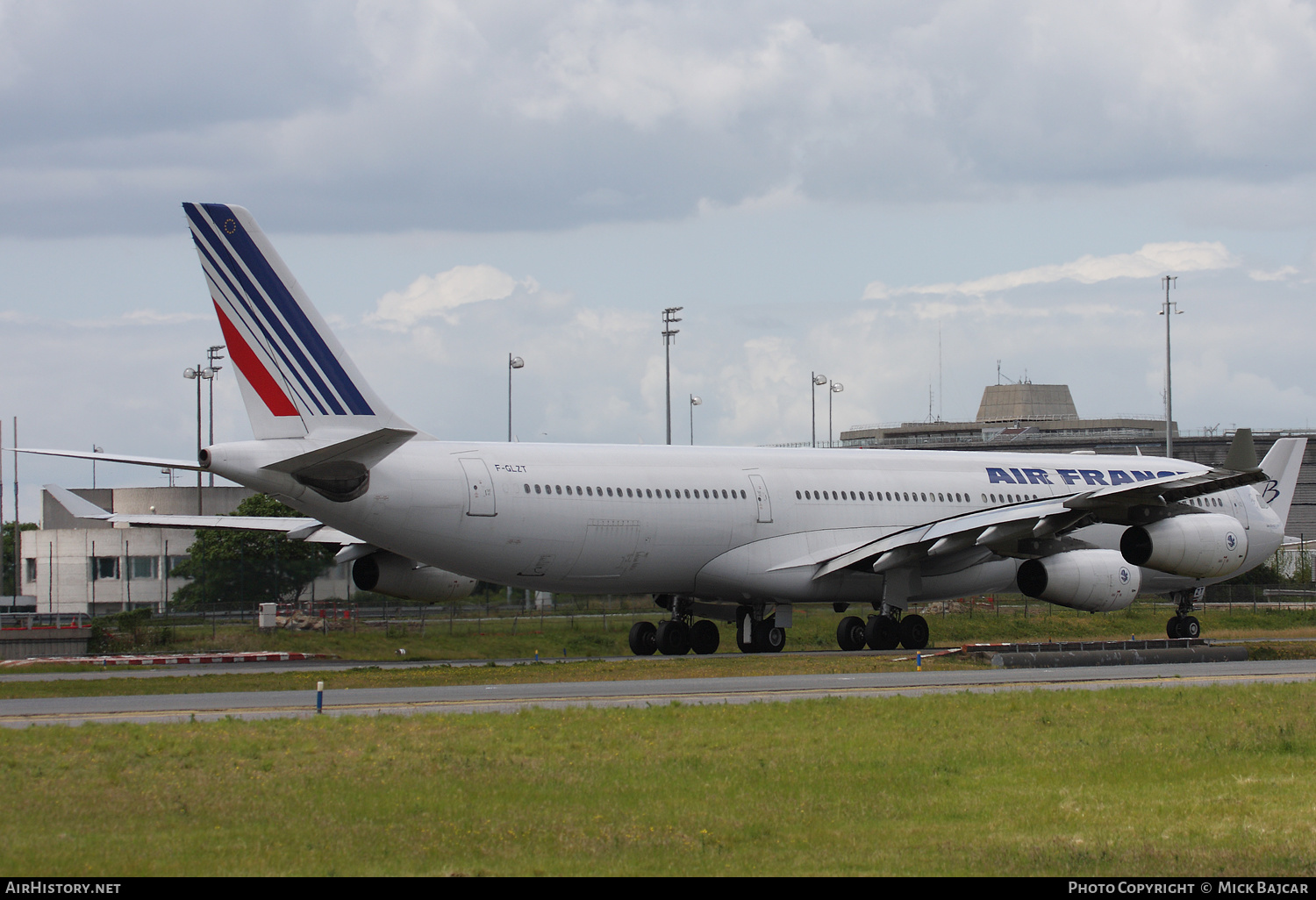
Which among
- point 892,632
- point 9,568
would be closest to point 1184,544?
point 892,632

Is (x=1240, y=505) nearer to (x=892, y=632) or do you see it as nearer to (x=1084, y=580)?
(x=1084, y=580)

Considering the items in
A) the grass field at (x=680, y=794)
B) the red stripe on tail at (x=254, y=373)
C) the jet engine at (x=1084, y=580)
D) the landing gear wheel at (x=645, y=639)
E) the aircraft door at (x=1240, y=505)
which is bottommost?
the landing gear wheel at (x=645, y=639)

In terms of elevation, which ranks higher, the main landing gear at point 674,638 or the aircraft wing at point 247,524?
the aircraft wing at point 247,524

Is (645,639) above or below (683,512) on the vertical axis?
below

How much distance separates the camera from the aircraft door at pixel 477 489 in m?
27.4

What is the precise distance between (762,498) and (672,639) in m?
3.76

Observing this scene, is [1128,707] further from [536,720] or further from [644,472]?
[644,472]

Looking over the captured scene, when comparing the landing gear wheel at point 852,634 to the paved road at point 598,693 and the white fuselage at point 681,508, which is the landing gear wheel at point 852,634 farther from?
the paved road at point 598,693

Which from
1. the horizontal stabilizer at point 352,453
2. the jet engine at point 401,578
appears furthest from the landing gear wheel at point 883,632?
the horizontal stabilizer at point 352,453

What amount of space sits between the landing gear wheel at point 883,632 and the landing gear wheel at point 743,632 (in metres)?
2.60

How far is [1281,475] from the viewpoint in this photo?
40250 mm

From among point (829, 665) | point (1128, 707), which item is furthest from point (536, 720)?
point (829, 665)

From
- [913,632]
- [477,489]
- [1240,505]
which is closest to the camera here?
[477,489]

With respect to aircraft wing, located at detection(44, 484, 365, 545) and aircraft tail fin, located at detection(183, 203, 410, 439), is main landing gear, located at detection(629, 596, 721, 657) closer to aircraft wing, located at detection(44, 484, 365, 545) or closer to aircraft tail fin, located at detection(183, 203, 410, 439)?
aircraft wing, located at detection(44, 484, 365, 545)
